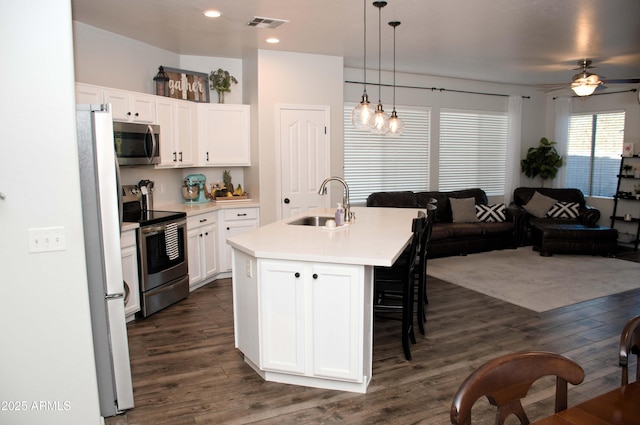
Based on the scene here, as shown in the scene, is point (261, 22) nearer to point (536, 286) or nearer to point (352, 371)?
point (352, 371)

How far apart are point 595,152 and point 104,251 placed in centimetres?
868

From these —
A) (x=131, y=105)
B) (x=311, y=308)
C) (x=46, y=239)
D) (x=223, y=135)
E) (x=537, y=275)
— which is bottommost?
(x=537, y=275)

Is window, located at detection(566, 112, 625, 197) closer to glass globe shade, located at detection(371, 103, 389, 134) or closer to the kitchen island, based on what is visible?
glass globe shade, located at detection(371, 103, 389, 134)

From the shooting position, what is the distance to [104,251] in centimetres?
260

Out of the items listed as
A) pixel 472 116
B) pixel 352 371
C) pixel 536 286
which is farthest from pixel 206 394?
pixel 472 116

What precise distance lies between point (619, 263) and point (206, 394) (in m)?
6.19

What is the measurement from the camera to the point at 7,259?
87.0 inches

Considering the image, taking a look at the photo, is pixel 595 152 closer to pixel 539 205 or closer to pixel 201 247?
pixel 539 205

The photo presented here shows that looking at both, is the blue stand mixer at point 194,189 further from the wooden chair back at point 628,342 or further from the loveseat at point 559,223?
the loveseat at point 559,223

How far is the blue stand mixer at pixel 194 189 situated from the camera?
18.6 feet

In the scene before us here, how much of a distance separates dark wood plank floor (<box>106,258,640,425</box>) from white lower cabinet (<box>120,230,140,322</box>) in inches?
6.3

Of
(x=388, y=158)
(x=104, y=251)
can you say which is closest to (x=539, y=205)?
(x=388, y=158)

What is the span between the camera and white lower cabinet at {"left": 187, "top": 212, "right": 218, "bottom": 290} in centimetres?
504

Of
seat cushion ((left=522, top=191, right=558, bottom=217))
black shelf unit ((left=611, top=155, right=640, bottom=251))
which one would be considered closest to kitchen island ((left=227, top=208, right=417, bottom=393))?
seat cushion ((left=522, top=191, right=558, bottom=217))
